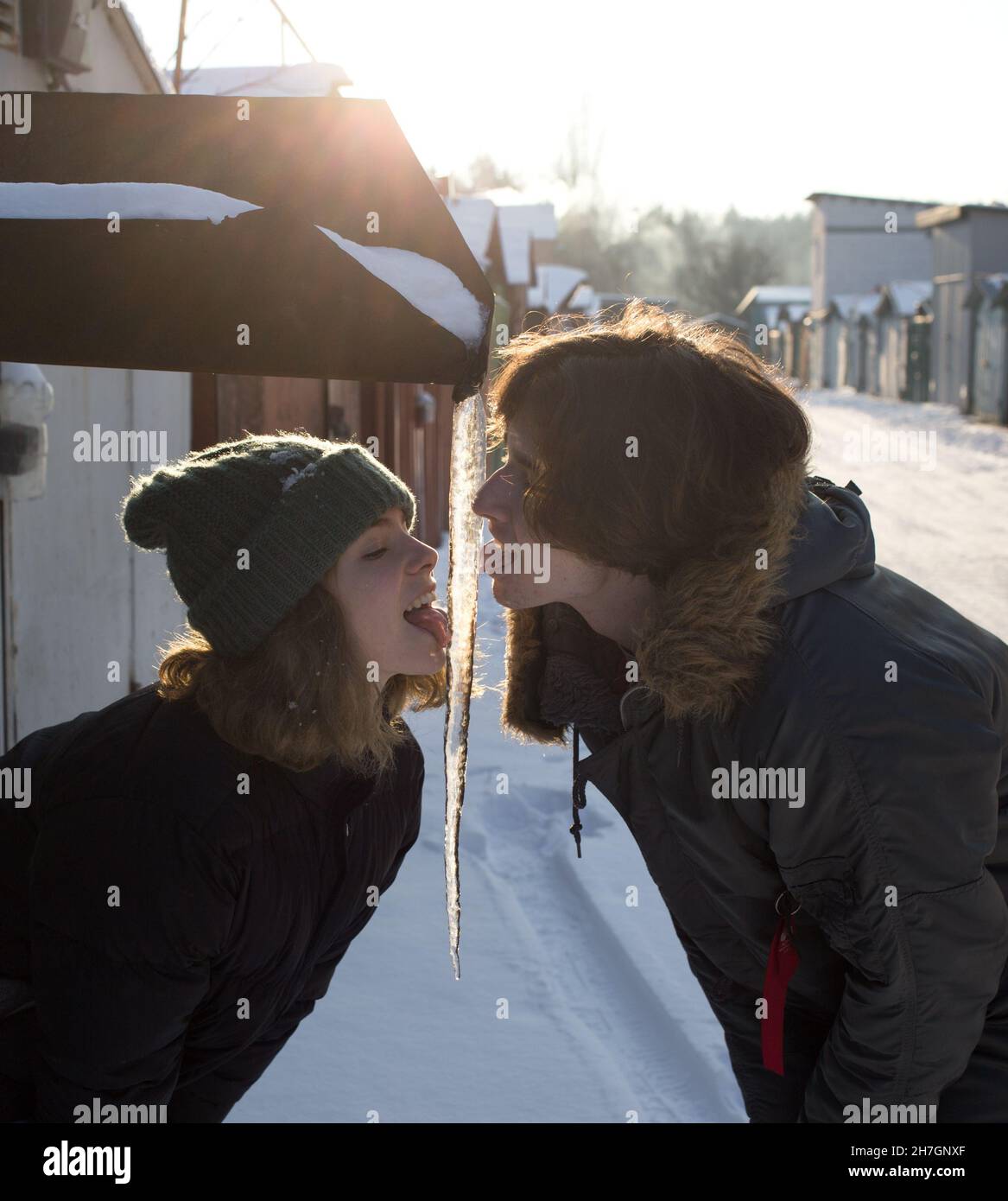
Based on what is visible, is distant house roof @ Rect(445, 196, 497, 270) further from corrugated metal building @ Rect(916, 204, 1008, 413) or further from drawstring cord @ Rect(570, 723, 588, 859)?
corrugated metal building @ Rect(916, 204, 1008, 413)

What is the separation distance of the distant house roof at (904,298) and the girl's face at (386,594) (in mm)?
36439

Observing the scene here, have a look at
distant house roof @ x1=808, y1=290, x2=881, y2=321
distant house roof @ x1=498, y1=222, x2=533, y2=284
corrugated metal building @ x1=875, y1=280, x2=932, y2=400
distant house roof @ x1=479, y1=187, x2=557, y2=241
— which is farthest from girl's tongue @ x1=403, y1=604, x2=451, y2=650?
distant house roof @ x1=808, y1=290, x2=881, y2=321

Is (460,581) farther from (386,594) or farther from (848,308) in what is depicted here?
(848,308)

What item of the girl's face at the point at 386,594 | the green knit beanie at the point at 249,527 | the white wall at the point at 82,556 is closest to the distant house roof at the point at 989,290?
the white wall at the point at 82,556

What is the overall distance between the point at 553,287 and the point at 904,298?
1397 centimetres

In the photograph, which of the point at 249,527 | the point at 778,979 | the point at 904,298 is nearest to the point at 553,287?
the point at 904,298

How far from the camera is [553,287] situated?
2914 cm

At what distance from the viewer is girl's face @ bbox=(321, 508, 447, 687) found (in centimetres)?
205

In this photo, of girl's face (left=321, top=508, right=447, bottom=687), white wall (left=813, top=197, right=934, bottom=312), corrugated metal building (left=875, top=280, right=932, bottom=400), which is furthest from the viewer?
white wall (left=813, top=197, right=934, bottom=312)

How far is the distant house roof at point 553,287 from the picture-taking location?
1003 inches

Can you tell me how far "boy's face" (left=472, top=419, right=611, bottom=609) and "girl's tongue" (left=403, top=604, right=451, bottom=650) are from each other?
0.12m
